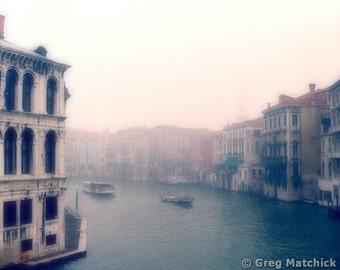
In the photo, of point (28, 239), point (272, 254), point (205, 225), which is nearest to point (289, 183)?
point (205, 225)

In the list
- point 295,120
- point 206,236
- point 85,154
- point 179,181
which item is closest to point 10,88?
point 206,236

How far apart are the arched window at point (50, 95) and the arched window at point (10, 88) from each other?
6.99 feet

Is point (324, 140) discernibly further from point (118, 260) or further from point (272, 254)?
point (118, 260)

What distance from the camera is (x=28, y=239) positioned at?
21953 mm

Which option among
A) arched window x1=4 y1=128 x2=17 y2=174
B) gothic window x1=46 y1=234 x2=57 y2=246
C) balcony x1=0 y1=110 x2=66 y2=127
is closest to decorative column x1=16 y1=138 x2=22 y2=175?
arched window x1=4 y1=128 x2=17 y2=174

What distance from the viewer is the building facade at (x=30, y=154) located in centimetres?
2097

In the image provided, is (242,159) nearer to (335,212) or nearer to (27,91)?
(335,212)

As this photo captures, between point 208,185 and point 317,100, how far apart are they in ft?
118

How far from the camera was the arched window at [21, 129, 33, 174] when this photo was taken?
22.1 meters

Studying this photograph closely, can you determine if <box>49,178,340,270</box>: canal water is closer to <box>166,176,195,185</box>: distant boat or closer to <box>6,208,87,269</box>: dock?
<box>6,208,87,269</box>: dock

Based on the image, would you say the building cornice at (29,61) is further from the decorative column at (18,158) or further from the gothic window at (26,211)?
the gothic window at (26,211)

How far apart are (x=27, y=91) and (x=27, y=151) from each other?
318cm

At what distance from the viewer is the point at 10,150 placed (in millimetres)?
21500

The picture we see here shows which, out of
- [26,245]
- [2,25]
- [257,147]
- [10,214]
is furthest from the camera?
[257,147]
